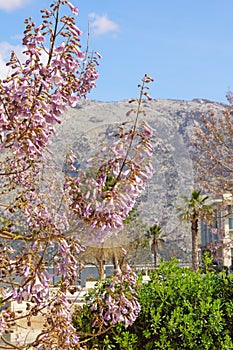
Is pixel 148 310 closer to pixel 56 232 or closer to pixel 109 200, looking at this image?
pixel 56 232

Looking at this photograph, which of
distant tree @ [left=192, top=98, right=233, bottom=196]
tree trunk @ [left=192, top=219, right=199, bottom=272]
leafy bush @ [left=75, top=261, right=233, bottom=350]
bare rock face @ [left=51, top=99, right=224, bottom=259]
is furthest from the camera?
tree trunk @ [left=192, top=219, right=199, bottom=272]

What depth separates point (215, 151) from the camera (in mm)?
19047

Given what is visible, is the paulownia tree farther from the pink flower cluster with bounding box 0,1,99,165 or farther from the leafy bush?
the leafy bush

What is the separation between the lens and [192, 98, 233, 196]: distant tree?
60.9 ft

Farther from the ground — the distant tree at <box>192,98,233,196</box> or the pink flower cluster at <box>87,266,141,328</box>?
the distant tree at <box>192,98,233,196</box>

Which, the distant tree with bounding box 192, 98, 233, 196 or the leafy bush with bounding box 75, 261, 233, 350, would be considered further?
the distant tree with bounding box 192, 98, 233, 196

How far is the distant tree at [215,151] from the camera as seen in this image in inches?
731

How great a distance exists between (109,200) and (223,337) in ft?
8.64

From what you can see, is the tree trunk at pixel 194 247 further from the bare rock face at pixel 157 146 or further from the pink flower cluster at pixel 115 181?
the pink flower cluster at pixel 115 181

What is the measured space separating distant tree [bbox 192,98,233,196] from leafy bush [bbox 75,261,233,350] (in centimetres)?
1340

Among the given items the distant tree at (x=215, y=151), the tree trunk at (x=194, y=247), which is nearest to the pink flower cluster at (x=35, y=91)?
the distant tree at (x=215, y=151)

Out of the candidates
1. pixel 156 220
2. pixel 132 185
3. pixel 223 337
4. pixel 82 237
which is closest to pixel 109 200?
pixel 132 185

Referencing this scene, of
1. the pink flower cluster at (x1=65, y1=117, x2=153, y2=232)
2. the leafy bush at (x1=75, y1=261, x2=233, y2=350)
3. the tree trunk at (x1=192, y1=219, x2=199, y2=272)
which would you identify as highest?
the tree trunk at (x1=192, y1=219, x2=199, y2=272)

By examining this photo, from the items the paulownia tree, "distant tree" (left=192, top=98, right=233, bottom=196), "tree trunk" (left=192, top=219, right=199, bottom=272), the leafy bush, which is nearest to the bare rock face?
the paulownia tree
